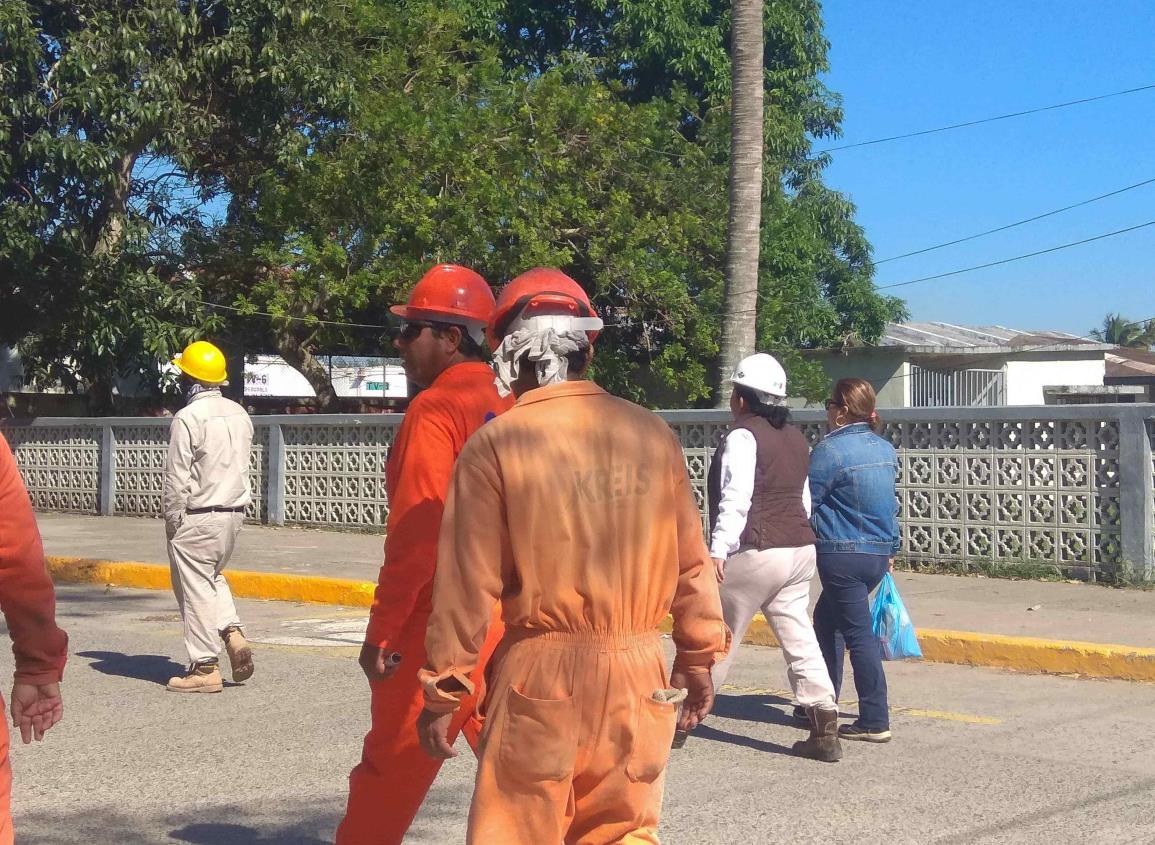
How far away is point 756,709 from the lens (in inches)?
299

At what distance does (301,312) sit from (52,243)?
12.9 ft

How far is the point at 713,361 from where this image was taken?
24.8 meters

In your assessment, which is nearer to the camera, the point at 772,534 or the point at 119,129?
the point at 772,534

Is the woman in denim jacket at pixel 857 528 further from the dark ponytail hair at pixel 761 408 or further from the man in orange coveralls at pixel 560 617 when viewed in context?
the man in orange coveralls at pixel 560 617

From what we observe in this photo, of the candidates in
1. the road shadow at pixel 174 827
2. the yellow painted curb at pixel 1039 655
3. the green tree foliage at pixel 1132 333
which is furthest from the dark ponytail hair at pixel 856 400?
the green tree foliage at pixel 1132 333

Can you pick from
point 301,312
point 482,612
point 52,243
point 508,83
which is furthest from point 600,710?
point 508,83

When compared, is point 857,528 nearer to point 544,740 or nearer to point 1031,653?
point 1031,653

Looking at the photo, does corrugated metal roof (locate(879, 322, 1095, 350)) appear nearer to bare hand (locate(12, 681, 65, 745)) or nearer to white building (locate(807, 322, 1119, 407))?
white building (locate(807, 322, 1119, 407))

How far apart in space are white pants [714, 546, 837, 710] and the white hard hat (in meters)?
0.72

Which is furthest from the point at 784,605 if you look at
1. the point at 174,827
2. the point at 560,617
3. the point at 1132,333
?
the point at 1132,333

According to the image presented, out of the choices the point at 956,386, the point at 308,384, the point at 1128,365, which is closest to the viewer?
the point at 956,386

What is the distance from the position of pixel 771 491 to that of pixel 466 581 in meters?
3.36

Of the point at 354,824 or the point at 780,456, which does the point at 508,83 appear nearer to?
the point at 780,456

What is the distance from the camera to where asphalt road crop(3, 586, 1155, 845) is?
17.2 ft
